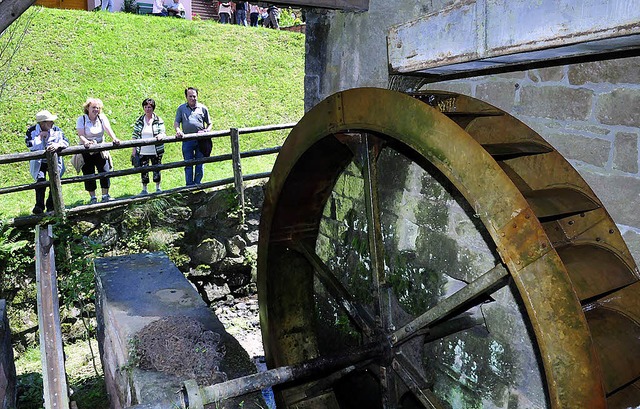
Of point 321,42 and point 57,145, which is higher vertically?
point 321,42

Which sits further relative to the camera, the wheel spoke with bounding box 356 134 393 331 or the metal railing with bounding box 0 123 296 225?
the metal railing with bounding box 0 123 296 225

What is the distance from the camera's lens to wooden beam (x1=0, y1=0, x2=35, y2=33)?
2387 mm

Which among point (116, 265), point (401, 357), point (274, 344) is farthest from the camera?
point (116, 265)

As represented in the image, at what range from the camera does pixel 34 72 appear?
1091cm

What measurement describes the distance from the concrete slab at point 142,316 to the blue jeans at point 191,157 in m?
2.85

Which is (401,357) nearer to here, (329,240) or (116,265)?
(329,240)

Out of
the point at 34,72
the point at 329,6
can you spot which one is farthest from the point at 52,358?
the point at 34,72

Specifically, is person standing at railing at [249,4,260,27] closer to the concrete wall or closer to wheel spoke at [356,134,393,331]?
the concrete wall

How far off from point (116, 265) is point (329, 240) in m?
1.66

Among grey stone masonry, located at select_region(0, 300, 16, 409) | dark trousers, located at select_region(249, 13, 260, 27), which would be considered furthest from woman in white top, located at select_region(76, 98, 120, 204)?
dark trousers, located at select_region(249, 13, 260, 27)

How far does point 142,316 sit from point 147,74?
950 centimetres

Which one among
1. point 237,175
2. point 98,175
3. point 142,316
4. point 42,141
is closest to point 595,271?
point 142,316

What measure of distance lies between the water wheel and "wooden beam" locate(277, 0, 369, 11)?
0.78 m

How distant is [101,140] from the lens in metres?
6.63
